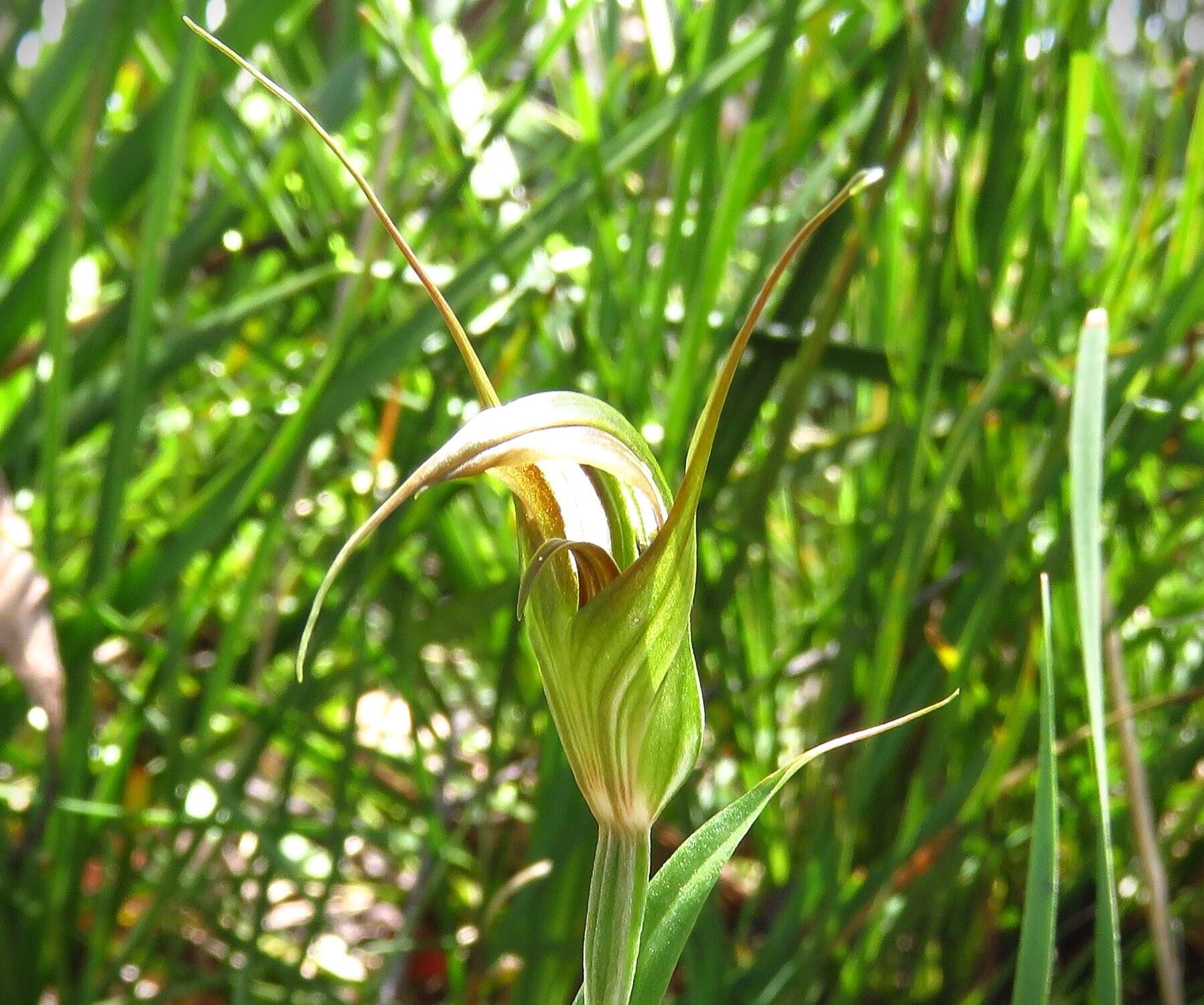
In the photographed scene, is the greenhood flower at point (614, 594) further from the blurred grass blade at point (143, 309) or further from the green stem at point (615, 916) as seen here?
the blurred grass blade at point (143, 309)

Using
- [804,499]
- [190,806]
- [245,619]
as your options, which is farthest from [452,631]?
[804,499]

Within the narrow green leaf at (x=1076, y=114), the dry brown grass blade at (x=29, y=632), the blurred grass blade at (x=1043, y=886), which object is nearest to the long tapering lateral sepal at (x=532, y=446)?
the blurred grass blade at (x=1043, y=886)

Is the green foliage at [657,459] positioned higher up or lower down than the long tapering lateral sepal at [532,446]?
higher up

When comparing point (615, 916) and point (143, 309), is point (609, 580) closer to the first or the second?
point (615, 916)

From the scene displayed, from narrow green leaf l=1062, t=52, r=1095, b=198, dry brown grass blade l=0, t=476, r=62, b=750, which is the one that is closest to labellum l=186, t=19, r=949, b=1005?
dry brown grass blade l=0, t=476, r=62, b=750

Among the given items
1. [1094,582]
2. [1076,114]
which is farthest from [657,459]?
[1076,114]
